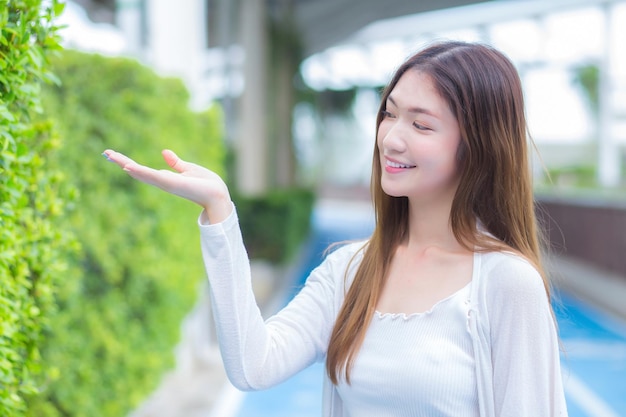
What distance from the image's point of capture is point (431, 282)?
1.56 meters

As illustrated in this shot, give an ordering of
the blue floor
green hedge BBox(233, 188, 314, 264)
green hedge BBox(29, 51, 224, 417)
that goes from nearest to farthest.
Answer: green hedge BBox(29, 51, 224, 417) → the blue floor → green hedge BBox(233, 188, 314, 264)

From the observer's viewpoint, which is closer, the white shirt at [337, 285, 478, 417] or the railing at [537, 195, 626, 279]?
the white shirt at [337, 285, 478, 417]

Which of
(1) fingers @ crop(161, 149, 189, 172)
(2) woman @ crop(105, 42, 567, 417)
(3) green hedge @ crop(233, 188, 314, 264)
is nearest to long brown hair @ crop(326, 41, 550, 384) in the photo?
(2) woman @ crop(105, 42, 567, 417)

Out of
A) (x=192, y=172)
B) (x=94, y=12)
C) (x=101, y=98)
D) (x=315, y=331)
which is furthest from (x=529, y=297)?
(x=94, y=12)

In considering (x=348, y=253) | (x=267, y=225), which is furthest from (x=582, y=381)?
(x=267, y=225)

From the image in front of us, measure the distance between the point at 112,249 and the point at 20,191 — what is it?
7.36ft

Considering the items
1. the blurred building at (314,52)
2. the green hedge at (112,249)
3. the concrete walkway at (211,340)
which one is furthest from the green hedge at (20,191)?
the concrete walkway at (211,340)

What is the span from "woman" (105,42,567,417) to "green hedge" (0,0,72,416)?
1.05ft

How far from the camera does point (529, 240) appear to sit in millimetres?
1593

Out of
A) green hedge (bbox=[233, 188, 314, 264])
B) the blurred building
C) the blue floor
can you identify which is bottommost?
the blue floor

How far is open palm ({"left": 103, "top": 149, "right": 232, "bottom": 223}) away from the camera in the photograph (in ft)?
4.28

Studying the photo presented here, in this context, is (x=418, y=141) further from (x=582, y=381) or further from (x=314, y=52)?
(x=314, y=52)

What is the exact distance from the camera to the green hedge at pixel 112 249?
317 cm

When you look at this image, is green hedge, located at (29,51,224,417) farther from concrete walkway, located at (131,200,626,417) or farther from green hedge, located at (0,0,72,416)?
green hedge, located at (0,0,72,416)
